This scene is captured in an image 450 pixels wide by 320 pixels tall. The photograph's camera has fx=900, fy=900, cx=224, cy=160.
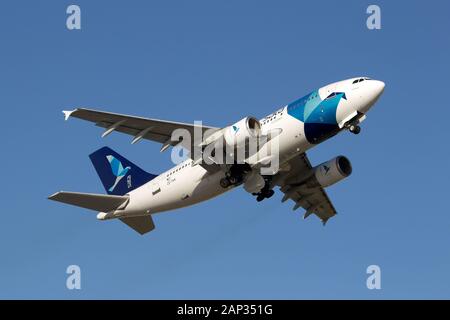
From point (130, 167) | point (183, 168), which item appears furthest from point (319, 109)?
point (130, 167)

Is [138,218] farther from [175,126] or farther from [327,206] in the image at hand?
[327,206]

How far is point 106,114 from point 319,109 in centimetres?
1023

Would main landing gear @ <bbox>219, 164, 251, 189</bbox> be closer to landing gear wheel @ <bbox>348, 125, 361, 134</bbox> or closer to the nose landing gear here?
the nose landing gear

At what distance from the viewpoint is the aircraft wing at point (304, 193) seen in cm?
5016

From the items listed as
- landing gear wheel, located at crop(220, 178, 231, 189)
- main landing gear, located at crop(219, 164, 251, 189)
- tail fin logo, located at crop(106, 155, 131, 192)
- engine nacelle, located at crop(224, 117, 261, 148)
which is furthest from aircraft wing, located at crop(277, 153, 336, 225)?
tail fin logo, located at crop(106, 155, 131, 192)

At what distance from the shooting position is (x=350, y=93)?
43.2 meters

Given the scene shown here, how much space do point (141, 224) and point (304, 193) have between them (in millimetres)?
9492

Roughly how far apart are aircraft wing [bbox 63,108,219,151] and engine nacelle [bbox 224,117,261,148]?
152 centimetres

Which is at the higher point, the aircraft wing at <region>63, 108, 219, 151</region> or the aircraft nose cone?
the aircraft nose cone

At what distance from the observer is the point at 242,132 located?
43.4 m

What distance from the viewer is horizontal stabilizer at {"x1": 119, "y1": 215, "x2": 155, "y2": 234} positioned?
50.6 metres

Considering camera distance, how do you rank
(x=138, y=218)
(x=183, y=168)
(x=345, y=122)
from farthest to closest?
(x=138, y=218), (x=183, y=168), (x=345, y=122)

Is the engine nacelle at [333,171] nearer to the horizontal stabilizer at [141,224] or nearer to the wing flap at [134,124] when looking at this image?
the wing flap at [134,124]

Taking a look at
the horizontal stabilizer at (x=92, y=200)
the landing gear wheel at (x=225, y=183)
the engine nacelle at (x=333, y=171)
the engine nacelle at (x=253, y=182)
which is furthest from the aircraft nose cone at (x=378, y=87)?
the horizontal stabilizer at (x=92, y=200)
